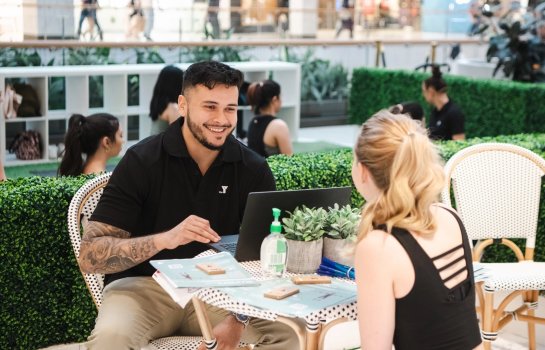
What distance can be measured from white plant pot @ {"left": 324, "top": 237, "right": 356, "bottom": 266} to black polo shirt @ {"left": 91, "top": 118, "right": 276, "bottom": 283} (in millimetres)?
528

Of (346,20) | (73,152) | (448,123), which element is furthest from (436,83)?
(346,20)

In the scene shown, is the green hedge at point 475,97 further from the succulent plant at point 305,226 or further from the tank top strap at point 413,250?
the tank top strap at point 413,250

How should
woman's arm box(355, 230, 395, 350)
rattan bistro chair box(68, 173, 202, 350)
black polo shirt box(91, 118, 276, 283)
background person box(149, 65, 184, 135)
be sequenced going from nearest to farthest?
1. woman's arm box(355, 230, 395, 350)
2. black polo shirt box(91, 118, 276, 283)
3. rattan bistro chair box(68, 173, 202, 350)
4. background person box(149, 65, 184, 135)

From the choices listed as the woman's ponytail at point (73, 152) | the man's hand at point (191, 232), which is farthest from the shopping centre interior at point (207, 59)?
the man's hand at point (191, 232)

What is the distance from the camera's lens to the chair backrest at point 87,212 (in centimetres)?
339

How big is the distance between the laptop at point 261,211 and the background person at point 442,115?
5160 mm

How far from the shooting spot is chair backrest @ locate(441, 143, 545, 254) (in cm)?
431

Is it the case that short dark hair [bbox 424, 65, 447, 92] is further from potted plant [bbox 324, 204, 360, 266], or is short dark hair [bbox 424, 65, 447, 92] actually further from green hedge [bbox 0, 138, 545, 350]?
potted plant [bbox 324, 204, 360, 266]

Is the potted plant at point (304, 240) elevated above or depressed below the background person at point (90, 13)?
below

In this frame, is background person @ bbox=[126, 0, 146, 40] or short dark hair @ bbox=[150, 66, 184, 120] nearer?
short dark hair @ bbox=[150, 66, 184, 120]

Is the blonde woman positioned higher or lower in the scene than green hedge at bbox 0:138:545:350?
higher

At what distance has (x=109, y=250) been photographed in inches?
122

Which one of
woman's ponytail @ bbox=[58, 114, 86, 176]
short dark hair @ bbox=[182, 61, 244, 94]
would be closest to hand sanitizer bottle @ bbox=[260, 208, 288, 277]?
short dark hair @ bbox=[182, 61, 244, 94]

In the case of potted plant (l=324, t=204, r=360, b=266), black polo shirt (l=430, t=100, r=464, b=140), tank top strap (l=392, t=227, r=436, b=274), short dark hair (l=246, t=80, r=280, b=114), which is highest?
short dark hair (l=246, t=80, r=280, b=114)
